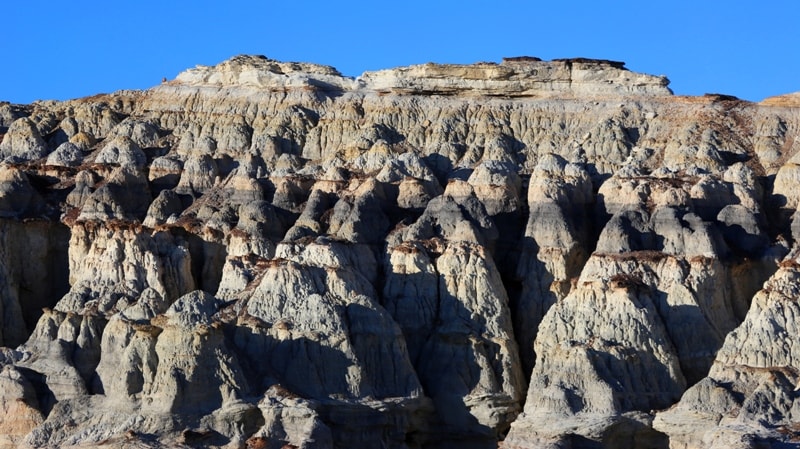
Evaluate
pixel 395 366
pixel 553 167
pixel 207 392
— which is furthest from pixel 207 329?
pixel 553 167

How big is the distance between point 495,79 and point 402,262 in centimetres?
2102

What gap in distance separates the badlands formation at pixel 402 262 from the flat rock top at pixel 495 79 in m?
0.11

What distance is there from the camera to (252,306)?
63656 millimetres

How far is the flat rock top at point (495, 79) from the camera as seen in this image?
286 feet

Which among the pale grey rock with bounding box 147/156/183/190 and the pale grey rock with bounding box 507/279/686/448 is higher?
the pale grey rock with bounding box 147/156/183/190

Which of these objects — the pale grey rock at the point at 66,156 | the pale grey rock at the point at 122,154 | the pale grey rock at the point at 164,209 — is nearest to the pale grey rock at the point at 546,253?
the pale grey rock at the point at 164,209

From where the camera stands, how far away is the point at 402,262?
68250 mm

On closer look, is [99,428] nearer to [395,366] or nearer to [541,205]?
[395,366]

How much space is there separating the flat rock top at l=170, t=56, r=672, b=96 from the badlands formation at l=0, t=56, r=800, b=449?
0.11m

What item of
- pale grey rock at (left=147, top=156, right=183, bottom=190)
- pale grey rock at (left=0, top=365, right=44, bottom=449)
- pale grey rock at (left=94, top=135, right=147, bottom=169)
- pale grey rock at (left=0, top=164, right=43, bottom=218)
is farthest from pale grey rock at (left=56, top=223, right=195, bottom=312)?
pale grey rock at (left=94, top=135, right=147, bottom=169)

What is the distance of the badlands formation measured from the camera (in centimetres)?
5959

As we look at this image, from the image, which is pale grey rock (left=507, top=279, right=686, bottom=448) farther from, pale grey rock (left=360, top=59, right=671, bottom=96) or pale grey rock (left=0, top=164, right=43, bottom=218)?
pale grey rock (left=360, top=59, right=671, bottom=96)

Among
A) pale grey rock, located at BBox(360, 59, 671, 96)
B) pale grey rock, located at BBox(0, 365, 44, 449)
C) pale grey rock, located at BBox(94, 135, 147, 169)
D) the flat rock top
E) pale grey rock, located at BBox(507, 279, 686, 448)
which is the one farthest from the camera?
the flat rock top

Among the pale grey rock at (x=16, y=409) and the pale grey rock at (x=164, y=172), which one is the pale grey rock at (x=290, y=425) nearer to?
the pale grey rock at (x=16, y=409)
